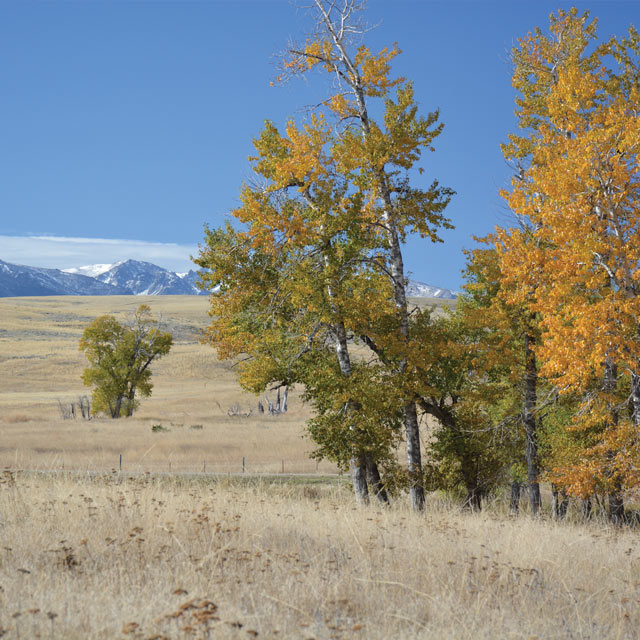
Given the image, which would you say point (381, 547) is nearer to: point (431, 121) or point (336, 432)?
point (336, 432)

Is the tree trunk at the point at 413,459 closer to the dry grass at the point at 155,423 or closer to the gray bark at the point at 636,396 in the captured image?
the gray bark at the point at 636,396

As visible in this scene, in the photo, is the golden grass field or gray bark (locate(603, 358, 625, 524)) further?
gray bark (locate(603, 358, 625, 524))

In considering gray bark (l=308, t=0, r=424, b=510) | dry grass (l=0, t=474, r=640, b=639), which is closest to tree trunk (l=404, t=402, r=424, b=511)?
gray bark (l=308, t=0, r=424, b=510)

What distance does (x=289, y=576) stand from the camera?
6.38 m

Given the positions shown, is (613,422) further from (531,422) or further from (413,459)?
(413,459)

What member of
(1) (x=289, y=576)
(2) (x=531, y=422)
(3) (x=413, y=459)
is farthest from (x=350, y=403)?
(1) (x=289, y=576)

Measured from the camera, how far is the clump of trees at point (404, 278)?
53.6 feet

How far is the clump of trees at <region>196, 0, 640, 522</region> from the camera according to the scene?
53.6 feet

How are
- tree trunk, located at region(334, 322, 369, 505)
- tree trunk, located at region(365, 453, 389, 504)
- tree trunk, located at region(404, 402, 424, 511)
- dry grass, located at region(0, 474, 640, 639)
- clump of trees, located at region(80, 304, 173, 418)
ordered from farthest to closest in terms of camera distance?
clump of trees, located at region(80, 304, 173, 418) < tree trunk, located at region(365, 453, 389, 504) < tree trunk, located at region(334, 322, 369, 505) < tree trunk, located at region(404, 402, 424, 511) < dry grass, located at region(0, 474, 640, 639)

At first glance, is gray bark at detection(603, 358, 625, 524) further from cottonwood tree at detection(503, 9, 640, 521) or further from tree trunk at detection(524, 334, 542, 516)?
tree trunk at detection(524, 334, 542, 516)

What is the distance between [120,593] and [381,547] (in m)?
3.17

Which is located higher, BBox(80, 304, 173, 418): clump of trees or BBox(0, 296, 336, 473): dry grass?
BBox(80, 304, 173, 418): clump of trees

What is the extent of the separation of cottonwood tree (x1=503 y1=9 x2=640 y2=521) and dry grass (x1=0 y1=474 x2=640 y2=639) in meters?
6.39

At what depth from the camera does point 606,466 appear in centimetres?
1731
